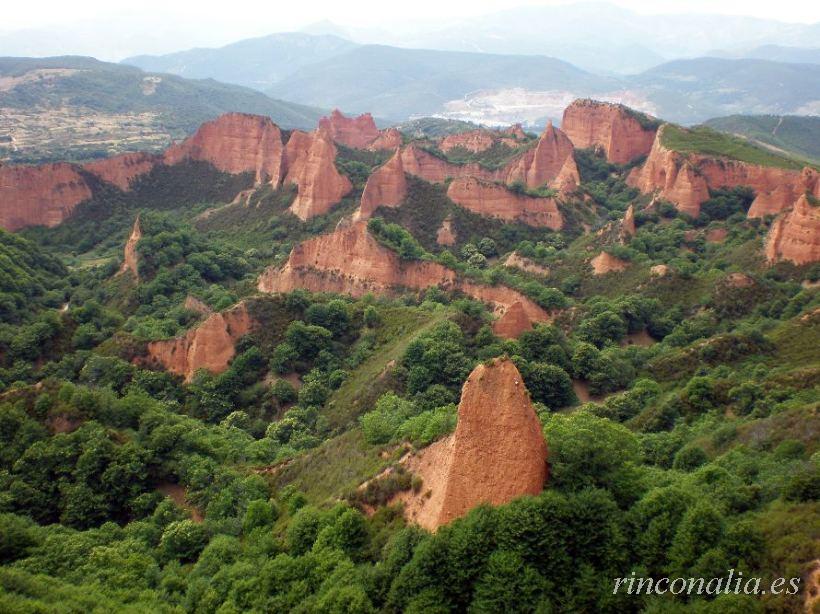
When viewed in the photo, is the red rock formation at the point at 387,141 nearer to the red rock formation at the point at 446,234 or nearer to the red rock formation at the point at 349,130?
the red rock formation at the point at 349,130

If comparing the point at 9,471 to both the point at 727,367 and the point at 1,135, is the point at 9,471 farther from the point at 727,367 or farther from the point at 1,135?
the point at 1,135

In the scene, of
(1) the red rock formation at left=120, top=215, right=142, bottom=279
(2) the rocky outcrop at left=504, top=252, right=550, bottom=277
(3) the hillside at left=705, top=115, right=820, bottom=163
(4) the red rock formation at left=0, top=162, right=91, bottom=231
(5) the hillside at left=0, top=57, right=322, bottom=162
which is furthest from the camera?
(5) the hillside at left=0, top=57, right=322, bottom=162

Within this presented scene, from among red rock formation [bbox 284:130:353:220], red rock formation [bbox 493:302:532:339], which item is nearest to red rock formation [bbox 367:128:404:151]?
red rock formation [bbox 284:130:353:220]

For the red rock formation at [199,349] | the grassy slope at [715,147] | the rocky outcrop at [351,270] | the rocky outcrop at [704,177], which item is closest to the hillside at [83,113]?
the rocky outcrop at [351,270]

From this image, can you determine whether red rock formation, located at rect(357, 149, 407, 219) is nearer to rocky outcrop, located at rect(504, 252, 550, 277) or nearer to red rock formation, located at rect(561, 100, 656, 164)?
rocky outcrop, located at rect(504, 252, 550, 277)

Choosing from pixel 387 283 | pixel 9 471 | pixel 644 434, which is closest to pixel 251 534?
pixel 9 471

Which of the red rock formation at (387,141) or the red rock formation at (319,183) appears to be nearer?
the red rock formation at (319,183)
